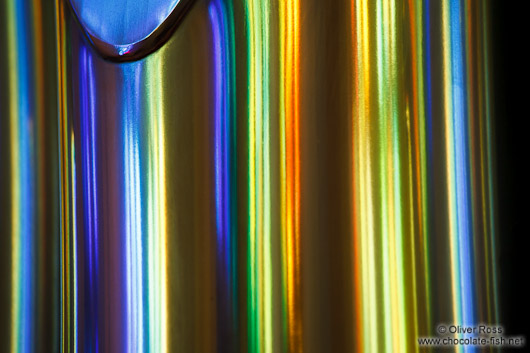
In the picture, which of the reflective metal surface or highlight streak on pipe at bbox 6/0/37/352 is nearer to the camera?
the reflective metal surface

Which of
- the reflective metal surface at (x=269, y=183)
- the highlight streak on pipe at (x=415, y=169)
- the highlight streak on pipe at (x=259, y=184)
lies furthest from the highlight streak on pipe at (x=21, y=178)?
the highlight streak on pipe at (x=415, y=169)

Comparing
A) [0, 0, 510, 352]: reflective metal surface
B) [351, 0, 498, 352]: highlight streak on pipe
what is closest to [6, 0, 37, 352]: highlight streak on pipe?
[0, 0, 510, 352]: reflective metal surface

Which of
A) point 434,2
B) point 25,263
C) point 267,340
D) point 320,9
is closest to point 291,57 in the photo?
point 320,9

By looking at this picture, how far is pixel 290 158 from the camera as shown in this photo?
669 mm

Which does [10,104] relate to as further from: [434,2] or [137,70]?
[434,2]

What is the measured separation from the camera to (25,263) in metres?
0.77

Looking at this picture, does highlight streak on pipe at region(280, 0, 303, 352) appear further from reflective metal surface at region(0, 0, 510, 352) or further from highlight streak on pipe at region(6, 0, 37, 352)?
highlight streak on pipe at region(6, 0, 37, 352)

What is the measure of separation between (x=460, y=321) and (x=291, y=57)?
35 centimetres

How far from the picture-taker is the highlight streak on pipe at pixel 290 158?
2.17 feet

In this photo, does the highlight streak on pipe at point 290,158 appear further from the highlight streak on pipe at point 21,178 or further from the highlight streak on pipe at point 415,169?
the highlight streak on pipe at point 21,178

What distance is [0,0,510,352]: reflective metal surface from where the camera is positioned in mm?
636

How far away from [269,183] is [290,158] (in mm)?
39

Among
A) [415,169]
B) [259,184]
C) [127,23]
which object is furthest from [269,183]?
[127,23]

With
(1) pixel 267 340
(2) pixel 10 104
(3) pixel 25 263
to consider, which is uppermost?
(2) pixel 10 104
